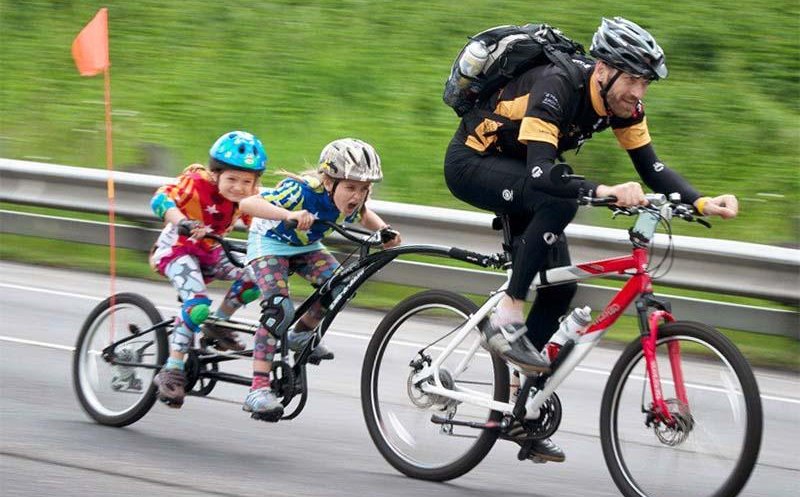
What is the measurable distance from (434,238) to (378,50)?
5495mm

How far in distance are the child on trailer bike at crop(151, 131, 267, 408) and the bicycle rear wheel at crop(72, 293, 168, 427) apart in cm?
20

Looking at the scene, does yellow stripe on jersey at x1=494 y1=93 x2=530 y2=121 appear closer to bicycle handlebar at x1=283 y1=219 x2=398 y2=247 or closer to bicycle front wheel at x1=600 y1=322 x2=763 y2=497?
bicycle handlebar at x1=283 y1=219 x2=398 y2=247

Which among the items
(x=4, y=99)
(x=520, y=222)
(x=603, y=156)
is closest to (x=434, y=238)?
(x=603, y=156)

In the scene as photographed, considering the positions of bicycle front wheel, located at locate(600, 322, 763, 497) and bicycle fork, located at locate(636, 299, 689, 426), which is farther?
bicycle fork, located at locate(636, 299, 689, 426)

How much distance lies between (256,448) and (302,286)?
430 cm

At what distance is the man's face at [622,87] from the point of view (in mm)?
5352

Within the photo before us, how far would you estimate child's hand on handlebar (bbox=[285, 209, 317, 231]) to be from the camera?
5855 mm

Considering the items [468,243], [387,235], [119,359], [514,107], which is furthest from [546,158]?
[468,243]

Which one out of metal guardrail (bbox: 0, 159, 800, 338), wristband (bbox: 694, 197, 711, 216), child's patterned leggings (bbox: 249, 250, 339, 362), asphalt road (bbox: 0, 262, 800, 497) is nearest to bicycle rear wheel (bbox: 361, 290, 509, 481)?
asphalt road (bbox: 0, 262, 800, 497)

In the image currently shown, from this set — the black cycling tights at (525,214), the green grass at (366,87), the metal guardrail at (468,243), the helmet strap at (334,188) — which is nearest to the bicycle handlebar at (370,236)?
the helmet strap at (334,188)

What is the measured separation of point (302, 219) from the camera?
5852 mm

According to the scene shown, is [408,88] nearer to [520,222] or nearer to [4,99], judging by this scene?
[4,99]

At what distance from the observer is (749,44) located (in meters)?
13.7

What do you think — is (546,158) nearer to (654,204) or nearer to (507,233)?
(654,204)
